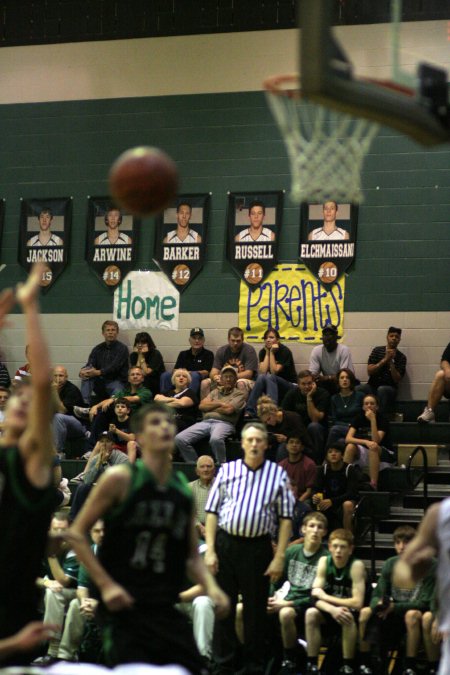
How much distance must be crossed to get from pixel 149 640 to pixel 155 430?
3.13 ft

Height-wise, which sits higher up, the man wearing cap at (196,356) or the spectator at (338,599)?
the man wearing cap at (196,356)

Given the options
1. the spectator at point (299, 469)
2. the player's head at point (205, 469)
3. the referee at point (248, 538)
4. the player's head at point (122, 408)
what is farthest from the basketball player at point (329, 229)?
the referee at point (248, 538)

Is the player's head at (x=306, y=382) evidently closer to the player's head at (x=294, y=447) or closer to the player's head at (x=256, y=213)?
the player's head at (x=294, y=447)

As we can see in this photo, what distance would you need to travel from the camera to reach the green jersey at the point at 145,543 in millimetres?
5059

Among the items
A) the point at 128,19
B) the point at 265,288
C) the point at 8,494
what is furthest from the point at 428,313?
the point at 8,494

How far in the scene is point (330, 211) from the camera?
15.4 metres

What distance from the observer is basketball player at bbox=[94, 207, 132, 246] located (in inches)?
642

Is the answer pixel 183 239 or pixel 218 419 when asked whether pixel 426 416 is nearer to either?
pixel 218 419

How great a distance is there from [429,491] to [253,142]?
5834mm

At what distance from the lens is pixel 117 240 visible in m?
16.3

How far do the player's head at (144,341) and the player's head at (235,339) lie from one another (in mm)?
1181

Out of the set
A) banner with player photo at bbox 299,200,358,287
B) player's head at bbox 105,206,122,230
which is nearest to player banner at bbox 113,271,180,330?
player's head at bbox 105,206,122,230

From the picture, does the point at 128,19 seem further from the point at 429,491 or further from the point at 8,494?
the point at 8,494

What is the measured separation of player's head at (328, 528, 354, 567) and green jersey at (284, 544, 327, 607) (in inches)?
9.5
